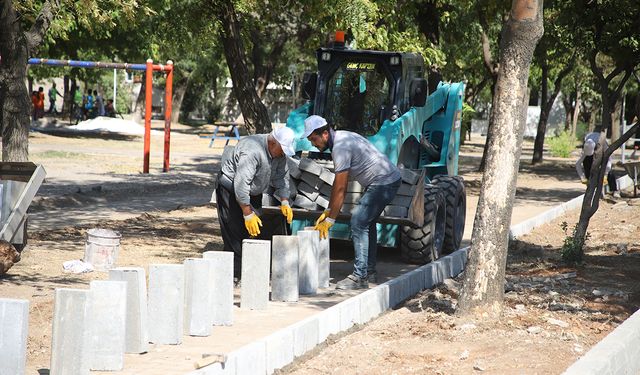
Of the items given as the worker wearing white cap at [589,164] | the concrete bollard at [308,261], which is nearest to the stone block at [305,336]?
the concrete bollard at [308,261]

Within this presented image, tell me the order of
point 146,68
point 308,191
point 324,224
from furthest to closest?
point 146,68, point 308,191, point 324,224

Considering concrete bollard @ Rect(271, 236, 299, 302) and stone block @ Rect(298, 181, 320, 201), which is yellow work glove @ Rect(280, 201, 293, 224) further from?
concrete bollard @ Rect(271, 236, 299, 302)

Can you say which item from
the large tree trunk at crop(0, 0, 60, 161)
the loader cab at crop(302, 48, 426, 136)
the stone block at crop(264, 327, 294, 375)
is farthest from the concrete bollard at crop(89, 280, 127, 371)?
the large tree trunk at crop(0, 0, 60, 161)

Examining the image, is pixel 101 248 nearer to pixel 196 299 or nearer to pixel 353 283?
pixel 353 283

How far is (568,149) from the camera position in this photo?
42781mm

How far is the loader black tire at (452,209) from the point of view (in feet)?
43.9

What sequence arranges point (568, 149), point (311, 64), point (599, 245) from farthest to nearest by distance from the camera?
point (311, 64), point (568, 149), point (599, 245)

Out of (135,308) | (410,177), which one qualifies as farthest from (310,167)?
(135,308)

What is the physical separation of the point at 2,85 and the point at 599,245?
8774 mm

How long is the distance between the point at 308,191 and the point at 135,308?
4743mm

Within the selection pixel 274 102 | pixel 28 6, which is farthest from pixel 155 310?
pixel 274 102

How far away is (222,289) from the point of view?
835 cm

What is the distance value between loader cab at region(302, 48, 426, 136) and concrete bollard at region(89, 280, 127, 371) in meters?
6.83

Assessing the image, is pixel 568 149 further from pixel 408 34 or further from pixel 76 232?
pixel 76 232
